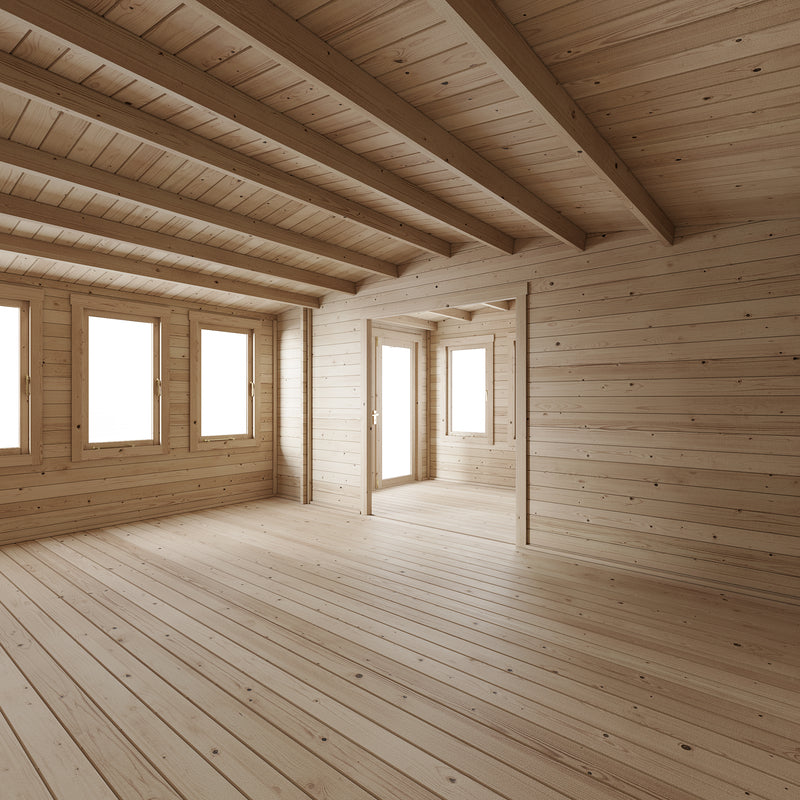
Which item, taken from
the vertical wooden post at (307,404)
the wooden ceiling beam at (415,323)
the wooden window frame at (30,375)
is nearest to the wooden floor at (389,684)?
the wooden window frame at (30,375)

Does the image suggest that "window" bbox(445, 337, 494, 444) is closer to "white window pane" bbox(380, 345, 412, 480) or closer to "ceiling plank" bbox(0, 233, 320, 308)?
"white window pane" bbox(380, 345, 412, 480)

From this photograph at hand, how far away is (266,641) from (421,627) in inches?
32.8

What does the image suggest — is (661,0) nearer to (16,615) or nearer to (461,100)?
(461,100)

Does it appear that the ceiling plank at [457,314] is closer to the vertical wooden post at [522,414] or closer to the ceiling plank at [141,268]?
the ceiling plank at [141,268]

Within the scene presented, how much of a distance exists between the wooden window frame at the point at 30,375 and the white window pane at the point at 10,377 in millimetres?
29

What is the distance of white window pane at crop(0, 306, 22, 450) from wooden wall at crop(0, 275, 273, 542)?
0.21 metres

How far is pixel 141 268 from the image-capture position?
4621mm

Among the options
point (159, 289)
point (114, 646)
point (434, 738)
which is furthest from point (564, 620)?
point (159, 289)

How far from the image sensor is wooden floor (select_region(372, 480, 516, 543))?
5100mm

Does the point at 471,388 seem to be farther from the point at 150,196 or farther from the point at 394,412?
the point at 150,196

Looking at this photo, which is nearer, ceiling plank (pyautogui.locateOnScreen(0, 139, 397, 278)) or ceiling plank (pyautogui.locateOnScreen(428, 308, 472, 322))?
ceiling plank (pyautogui.locateOnScreen(0, 139, 397, 278))

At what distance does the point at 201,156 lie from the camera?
8.96 ft

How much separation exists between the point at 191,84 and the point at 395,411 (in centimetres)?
580

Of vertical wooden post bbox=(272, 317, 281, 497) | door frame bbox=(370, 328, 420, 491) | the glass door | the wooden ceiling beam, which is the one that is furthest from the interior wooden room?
the wooden ceiling beam
